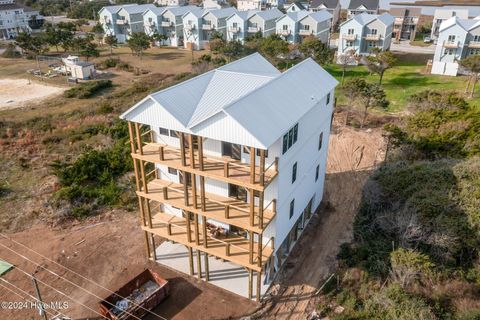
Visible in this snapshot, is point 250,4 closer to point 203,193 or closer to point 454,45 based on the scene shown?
point 454,45

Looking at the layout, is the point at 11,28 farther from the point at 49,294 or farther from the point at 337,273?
the point at 337,273

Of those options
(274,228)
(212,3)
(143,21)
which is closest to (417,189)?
(274,228)

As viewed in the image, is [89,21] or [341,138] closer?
[341,138]

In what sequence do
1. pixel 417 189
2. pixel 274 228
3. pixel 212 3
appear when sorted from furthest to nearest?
pixel 212 3 → pixel 417 189 → pixel 274 228

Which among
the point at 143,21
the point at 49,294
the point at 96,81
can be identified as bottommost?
the point at 49,294

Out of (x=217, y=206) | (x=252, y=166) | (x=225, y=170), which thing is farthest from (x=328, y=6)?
(x=252, y=166)

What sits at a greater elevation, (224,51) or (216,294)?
(224,51)

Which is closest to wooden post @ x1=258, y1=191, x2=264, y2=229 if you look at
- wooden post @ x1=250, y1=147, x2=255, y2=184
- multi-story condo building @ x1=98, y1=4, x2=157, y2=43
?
wooden post @ x1=250, y1=147, x2=255, y2=184
